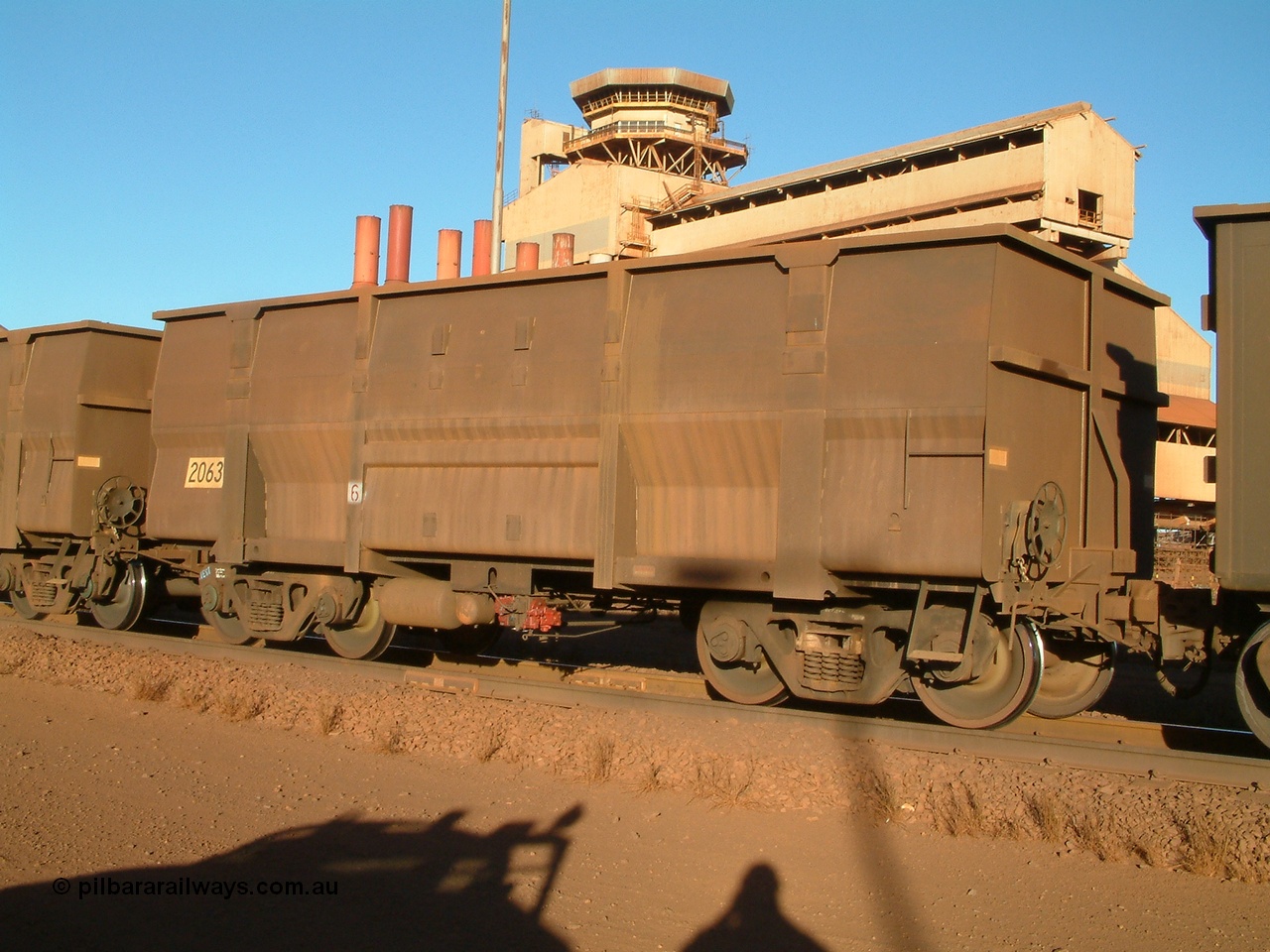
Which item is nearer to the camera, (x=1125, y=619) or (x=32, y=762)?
(x=32, y=762)

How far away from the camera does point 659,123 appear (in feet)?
176

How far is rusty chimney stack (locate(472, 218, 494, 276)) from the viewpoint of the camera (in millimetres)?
12828

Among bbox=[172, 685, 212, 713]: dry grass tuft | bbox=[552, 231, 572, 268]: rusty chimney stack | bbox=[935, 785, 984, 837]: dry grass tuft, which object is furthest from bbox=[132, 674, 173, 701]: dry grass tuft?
bbox=[935, 785, 984, 837]: dry grass tuft

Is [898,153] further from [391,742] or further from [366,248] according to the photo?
[391,742]

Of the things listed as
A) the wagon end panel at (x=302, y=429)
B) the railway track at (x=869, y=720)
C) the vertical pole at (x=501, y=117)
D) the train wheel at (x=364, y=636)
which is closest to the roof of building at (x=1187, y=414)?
the vertical pole at (x=501, y=117)

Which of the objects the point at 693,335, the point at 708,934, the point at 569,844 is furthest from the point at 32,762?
the point at 693,335

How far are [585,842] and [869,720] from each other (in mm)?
3043

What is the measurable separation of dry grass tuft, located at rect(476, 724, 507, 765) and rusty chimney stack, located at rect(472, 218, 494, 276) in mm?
6494

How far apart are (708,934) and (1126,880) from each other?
214 centimetres

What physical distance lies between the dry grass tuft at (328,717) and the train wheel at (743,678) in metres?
2.90

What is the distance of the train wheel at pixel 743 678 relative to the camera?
905 cm

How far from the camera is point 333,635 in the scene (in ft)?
38.4

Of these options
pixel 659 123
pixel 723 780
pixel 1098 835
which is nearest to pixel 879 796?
pixel 723 780

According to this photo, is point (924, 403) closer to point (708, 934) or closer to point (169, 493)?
point (708, 934)
